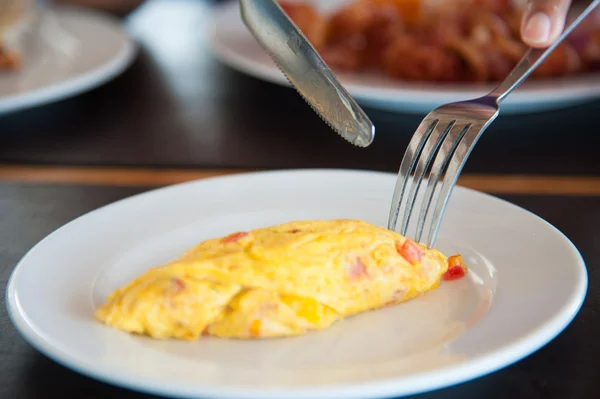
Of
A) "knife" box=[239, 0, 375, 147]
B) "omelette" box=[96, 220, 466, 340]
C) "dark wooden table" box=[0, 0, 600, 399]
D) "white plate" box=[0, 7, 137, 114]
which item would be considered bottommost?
"white plate" box=[0, 7, 137, 114]

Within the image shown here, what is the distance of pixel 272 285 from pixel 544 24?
Result: 757 millimetres

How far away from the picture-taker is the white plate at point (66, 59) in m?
1.84

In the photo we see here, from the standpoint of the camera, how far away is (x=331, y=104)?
1.00 metres

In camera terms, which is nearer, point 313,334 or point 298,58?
point 313,334

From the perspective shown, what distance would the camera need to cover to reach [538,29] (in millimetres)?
1318

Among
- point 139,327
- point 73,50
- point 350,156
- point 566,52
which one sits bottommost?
point 73,50

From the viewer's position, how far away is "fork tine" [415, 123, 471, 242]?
104 centimetres

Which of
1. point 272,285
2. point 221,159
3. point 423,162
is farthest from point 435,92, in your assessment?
point 272,285

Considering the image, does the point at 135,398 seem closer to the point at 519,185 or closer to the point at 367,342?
the point at 367,342

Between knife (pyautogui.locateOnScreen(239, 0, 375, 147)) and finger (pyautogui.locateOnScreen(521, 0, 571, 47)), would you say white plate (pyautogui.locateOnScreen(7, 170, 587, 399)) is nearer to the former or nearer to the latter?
knife (pyautogui.locateOnScreen(239, 0, 375, 147))

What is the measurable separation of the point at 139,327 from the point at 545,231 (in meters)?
0.53

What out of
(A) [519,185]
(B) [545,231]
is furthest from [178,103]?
(B) [545,231]

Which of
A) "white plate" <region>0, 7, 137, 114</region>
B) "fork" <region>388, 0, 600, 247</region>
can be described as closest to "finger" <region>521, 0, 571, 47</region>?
"fork" <region>388, 0, 600, 247</region>

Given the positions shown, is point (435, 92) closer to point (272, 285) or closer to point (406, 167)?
point (406, 167)
